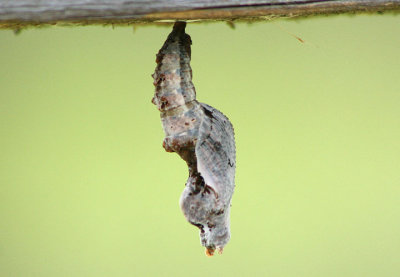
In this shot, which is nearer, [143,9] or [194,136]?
[143,9]

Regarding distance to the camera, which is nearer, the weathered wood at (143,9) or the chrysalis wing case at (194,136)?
the weathered wood at (143,9)

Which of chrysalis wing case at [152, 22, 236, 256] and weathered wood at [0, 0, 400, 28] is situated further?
chrysalis wing case at [152, 22, 236, 256]

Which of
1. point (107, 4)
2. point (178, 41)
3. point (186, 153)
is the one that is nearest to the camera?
point (107, 4)

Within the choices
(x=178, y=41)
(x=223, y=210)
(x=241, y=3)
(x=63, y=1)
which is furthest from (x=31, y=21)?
(x=223, y=210)

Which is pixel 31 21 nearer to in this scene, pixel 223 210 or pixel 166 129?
pixel 166 129
